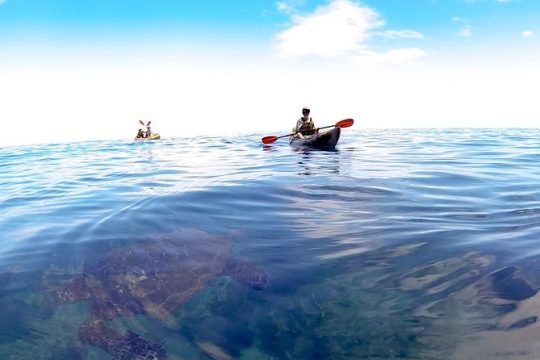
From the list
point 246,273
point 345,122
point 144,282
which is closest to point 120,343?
point 144,282

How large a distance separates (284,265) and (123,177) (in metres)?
7.61

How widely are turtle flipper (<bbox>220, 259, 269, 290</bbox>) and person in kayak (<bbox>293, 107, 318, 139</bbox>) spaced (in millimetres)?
14589

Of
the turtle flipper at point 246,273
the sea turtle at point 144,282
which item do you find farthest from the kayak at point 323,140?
the turtle flipper at point 246,273

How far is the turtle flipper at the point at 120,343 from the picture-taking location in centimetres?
299

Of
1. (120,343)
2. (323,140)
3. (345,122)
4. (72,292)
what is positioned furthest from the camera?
(345,122)

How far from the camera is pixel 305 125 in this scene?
731 inches

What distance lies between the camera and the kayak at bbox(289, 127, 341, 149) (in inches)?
633

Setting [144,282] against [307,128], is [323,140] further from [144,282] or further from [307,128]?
[144,282]

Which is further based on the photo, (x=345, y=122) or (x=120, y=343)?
(x=345, y=122)

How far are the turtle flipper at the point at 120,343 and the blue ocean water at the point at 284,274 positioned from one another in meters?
0.02

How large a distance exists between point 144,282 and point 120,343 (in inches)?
31.0

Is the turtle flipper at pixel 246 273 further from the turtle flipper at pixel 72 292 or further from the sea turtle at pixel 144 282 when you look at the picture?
the turtle flipper at pixel 72 292

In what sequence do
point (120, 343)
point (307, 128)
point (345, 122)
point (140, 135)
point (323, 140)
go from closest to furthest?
1. point (120, 343)
2. point (323, 140)
3. point (345, 122)
4. point (307, 128)
5. point (140, 135)

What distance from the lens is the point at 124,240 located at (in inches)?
188
